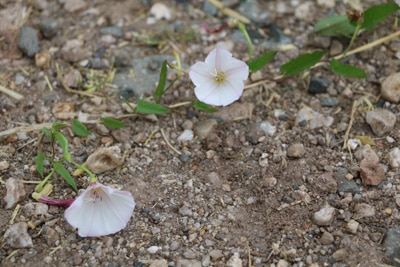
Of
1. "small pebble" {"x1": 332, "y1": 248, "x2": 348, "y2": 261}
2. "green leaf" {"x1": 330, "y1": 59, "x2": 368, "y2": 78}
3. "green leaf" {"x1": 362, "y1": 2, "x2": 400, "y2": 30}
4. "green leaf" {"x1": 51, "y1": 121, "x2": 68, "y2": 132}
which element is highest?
"green leaf" {"x1": 362, "y1": 2, "x2": 400, "y2": 30}

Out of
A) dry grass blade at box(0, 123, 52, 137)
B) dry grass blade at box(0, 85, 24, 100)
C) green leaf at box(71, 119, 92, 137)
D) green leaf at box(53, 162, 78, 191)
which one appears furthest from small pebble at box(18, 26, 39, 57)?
green leaf at box(53, 162, 78, 191)

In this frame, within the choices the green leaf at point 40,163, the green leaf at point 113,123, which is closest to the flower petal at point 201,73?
the green leaf at point 113,123

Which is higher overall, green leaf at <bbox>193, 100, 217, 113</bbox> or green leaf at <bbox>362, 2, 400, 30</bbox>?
green leaf at <bbox>362, 2, 400, 30</bbox>

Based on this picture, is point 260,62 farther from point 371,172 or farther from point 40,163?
point 40,163

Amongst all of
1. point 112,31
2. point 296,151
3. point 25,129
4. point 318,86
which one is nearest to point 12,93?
point 25,129

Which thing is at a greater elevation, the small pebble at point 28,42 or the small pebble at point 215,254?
the small pebble at point 28,42

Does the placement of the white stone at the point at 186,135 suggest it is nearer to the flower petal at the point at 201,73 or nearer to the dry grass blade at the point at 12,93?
the flower petal at the point at 201,73

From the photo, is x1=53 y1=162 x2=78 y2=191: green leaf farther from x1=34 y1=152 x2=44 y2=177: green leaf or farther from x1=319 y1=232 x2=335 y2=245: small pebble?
x1=319 y1=232 x2=335 y2=245: small pebble
